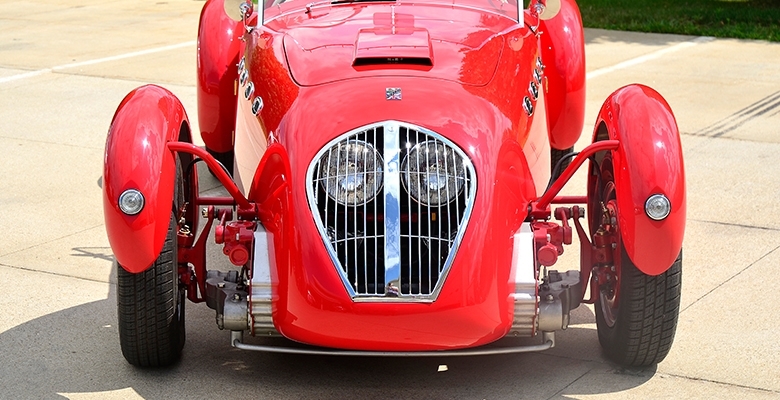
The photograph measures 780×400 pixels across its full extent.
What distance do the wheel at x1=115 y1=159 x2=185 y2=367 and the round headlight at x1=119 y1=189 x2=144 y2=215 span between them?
0.89 feet

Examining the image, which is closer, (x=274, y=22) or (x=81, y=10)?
(x=274, y=22)

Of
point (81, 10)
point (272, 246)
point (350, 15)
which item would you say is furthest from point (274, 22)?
point (81, 10)

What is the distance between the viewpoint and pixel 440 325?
4230mm

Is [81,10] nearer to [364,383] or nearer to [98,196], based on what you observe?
[98,196]

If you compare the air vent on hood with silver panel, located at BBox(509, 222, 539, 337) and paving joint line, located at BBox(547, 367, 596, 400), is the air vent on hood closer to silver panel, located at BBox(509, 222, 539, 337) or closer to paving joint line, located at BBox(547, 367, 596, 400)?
silver panel, located at BBox(509, 222, 539, 337)

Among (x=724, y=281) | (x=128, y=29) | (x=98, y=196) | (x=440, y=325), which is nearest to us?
(x=440, y=325)

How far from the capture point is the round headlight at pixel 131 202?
439 centimetres

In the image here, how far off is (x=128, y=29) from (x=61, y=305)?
9622mm

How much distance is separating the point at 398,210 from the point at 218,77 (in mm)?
2911

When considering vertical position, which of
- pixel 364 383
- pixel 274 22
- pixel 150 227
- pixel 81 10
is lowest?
pixel 364 383

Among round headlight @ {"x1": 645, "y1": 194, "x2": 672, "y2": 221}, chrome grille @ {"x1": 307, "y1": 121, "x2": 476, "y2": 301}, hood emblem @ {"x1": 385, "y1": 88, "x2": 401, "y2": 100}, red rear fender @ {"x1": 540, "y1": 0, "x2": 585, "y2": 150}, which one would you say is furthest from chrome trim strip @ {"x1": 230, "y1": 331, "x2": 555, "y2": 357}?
red rear fender @ {"x1": 540, "y1": 0, "x2": 585, "y2": 150}

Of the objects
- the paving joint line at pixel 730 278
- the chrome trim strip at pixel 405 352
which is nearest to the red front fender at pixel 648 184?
the chrome trim strip at pixel 405 352

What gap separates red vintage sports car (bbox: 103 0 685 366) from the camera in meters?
4.28

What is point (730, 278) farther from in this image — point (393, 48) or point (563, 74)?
point (393, 48)
